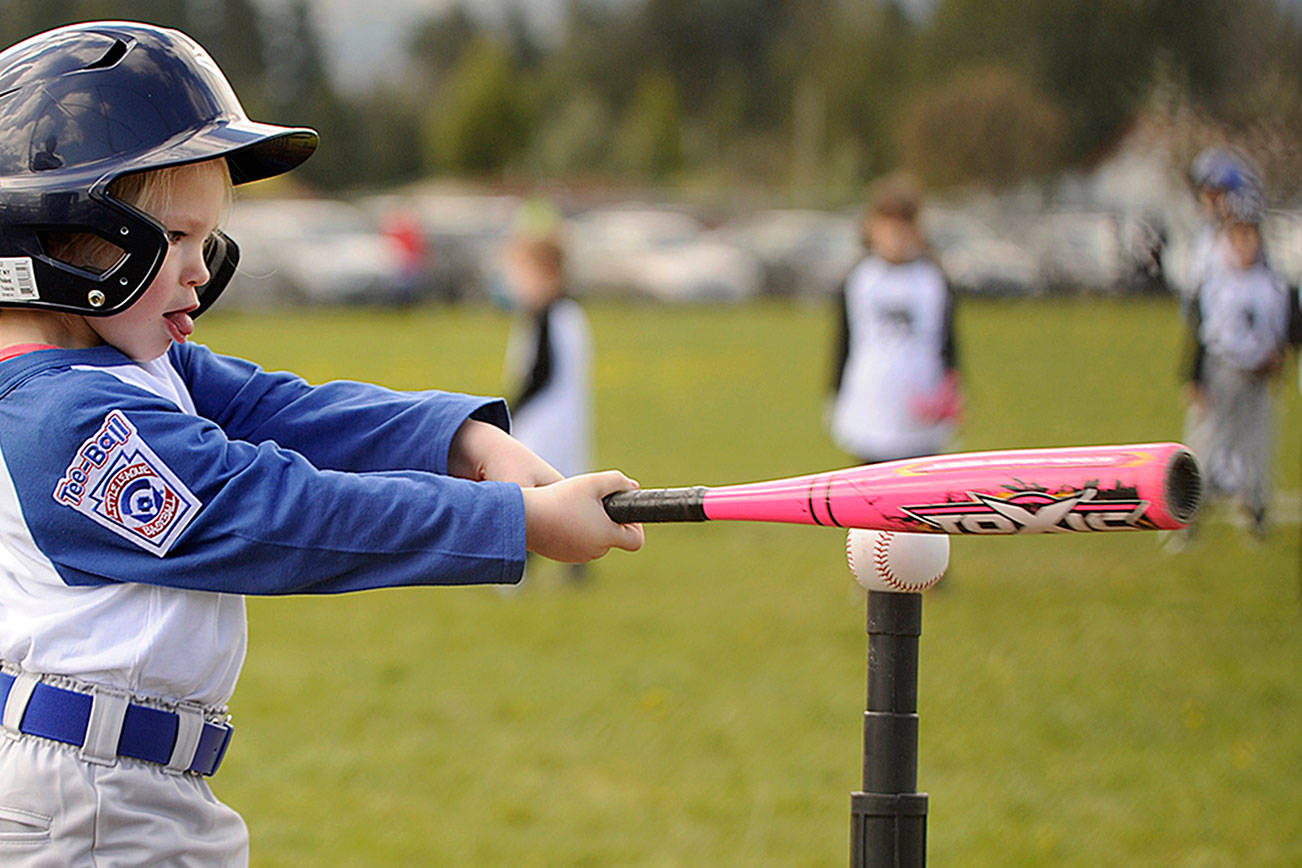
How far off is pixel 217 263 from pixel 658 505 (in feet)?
2.79

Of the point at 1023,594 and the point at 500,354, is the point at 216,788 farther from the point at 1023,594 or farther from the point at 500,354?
the point at 500,354

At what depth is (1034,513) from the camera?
1.39 metres

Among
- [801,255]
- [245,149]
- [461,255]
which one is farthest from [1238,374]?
[801,255]

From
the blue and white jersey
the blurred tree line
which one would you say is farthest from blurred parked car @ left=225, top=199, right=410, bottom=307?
the blue and white jersey

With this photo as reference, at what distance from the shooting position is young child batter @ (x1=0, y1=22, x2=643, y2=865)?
1.64 metres

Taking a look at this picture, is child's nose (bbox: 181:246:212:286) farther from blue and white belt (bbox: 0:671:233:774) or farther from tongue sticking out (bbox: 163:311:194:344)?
blue and white belt (bbox: 0:671:233:774)

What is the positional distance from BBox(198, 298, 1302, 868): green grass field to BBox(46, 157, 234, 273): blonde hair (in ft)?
8.81

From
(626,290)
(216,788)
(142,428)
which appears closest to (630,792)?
(216,788)

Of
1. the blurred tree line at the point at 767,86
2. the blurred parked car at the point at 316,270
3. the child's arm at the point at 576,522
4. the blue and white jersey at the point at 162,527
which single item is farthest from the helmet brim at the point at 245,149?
the blurred parked car at the point at 316,270

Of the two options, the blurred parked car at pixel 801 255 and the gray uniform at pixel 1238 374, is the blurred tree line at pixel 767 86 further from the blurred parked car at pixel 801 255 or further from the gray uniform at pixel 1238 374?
the blurred parked car at pixel 801 255

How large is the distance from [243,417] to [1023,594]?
5.85 meters

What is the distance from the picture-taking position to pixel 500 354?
18812mm

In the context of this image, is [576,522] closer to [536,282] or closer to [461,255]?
[536,282]

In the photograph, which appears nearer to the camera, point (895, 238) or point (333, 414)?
point (333, 414)
